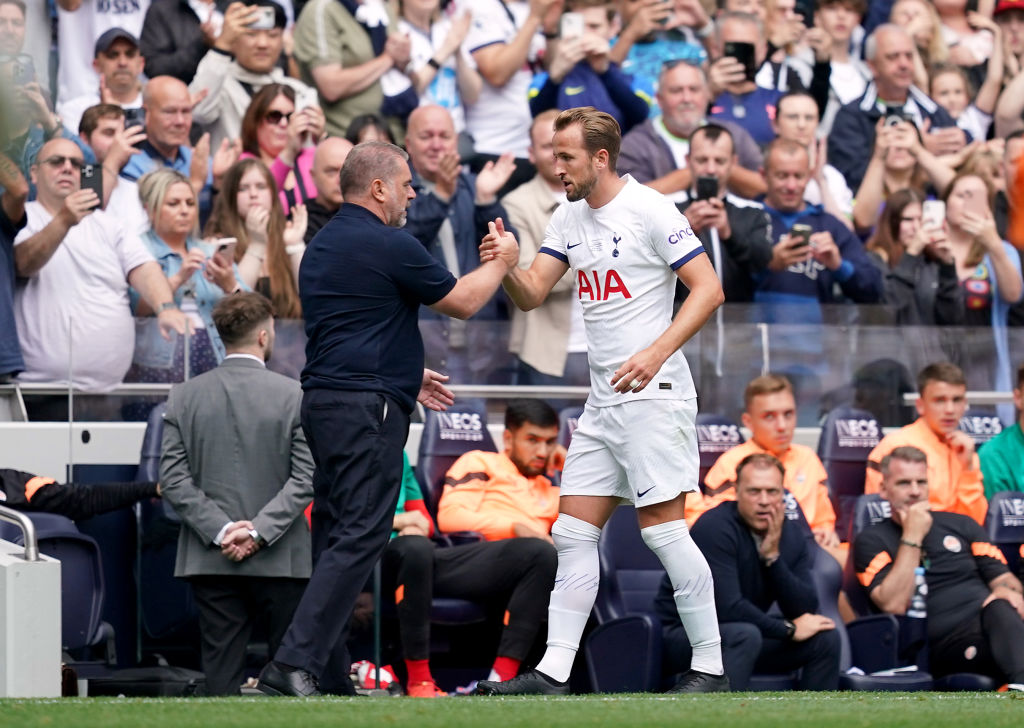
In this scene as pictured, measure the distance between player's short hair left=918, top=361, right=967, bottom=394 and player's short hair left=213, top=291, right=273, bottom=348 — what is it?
4.48 m

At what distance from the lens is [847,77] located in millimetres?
13227

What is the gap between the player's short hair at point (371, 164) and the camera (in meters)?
6.19

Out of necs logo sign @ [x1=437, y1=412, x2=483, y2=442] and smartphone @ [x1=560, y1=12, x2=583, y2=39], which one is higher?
smartphone @ [x1=560, y1=12, x2=583, y2=39]

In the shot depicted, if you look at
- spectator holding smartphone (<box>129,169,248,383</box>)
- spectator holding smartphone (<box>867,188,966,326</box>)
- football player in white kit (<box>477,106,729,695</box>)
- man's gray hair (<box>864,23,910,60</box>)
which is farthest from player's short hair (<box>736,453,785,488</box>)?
man's gray hair (<box>864,23,910,60</box>)

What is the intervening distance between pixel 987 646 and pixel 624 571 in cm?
193

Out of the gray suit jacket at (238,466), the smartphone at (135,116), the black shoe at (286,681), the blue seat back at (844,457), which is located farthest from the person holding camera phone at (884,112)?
the black shoe at (286,681)

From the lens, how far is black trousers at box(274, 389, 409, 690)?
6020 mm

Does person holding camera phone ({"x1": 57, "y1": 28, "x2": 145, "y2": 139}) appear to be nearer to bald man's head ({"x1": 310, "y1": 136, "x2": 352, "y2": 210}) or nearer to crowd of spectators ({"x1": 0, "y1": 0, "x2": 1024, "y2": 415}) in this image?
crowd of spectators ({"x1": 0, "y1": 0, "x2": 1024, "y2": 415})

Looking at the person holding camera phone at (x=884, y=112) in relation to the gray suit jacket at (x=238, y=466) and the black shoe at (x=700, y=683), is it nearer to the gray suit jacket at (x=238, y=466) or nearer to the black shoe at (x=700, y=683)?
the gray suit jacket at (x=238, y=466)

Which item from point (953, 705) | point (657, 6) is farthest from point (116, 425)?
point (657, 6)

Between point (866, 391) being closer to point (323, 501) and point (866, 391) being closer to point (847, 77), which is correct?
point (847, 77)

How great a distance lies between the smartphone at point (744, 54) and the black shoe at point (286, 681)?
7415 millimetres

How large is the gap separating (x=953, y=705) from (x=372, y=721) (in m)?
2.13

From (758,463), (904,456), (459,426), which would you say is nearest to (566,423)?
(459,426)
